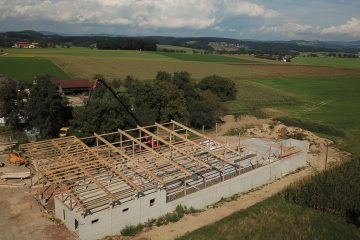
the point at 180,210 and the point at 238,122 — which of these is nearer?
the point at 180,210

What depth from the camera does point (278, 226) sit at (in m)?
22.8

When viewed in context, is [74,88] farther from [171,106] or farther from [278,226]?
[278,226]

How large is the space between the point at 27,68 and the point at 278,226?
260 feet

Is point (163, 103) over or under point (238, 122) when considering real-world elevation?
over

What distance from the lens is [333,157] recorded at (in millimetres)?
37000

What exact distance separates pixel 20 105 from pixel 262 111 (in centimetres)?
3375

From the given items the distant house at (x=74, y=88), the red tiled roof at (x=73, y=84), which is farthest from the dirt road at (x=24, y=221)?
the red tiled roof at (x=73, y=84)

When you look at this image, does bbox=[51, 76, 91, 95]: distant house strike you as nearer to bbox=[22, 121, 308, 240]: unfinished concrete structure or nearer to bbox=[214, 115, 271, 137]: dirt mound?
bbox=[214, 115, 271, 137]: dirt mound

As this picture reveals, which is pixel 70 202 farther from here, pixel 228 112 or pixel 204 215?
pixel 228 112

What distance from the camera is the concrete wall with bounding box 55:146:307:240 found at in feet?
70.4

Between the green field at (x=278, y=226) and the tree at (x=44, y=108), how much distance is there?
2304 centimetres

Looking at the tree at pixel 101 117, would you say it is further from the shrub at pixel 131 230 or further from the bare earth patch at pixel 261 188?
the shrub at pixel 131 230

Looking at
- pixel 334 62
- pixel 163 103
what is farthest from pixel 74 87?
pixel 334 62

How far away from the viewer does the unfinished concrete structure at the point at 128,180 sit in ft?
72.5
